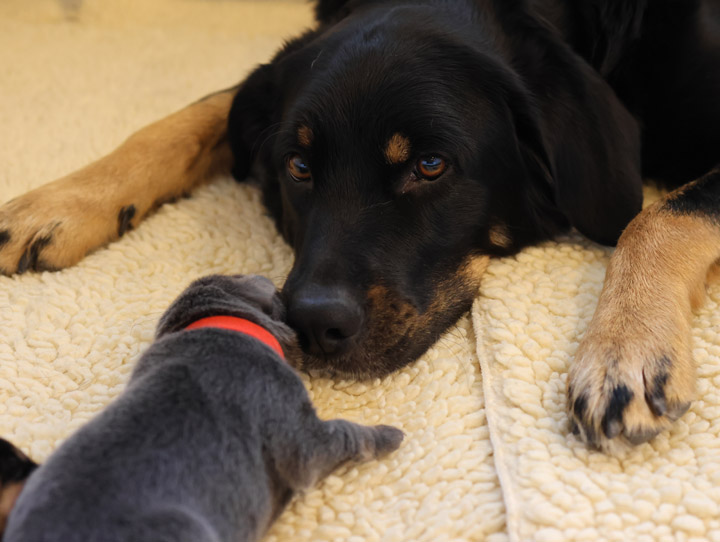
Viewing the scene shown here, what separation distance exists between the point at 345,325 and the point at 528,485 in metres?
0.49

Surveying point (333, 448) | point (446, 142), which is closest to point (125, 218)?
point (446, 142)

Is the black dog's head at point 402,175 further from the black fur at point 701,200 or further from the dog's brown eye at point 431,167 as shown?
the black fur at point 701,200

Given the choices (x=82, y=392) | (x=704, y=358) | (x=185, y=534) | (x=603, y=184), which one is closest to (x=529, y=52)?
(x=603, y=184)

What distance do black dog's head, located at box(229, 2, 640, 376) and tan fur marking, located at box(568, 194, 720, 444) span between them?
12.2 inches

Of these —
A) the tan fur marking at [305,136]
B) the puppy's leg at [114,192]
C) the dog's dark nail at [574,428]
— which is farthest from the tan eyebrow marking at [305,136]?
the dog's dark nail at [574,428]

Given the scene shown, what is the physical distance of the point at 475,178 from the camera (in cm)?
183

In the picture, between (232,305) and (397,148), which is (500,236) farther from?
(232,305)

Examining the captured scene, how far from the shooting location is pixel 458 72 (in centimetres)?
183

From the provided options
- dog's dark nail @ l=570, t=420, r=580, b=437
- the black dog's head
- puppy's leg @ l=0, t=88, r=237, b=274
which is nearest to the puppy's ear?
puppy's leg @ l=0, t=88, r=237, b=274

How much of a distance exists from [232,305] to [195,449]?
0.40 metres

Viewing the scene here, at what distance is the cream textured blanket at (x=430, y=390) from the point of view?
127 cm

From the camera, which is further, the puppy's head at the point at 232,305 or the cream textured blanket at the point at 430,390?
the puppy's head at the point at 232,305

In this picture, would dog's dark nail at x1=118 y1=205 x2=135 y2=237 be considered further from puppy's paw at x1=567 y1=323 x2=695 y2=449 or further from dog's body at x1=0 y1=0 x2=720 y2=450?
puppy's paw at x1=567 y1=323 x2=695 y2=449

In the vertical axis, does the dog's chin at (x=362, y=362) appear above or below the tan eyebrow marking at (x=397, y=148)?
below
